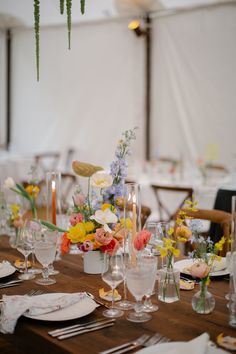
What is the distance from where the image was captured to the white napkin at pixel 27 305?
5.05ft

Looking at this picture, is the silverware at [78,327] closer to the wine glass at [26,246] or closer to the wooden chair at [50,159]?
the wine glass at [26,246]

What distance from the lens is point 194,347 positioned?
1327mm

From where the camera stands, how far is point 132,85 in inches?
306

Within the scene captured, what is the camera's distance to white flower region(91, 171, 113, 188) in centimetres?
204

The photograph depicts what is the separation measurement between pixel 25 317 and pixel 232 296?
0.62m

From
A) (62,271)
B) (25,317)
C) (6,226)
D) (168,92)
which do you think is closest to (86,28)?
(168,92)

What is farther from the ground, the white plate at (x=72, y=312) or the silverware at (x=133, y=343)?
the white plate at (x=72, y=312)

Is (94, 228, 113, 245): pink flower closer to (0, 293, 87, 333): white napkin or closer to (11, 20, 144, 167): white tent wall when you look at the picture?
(0, 293, 87, 333): white napkin

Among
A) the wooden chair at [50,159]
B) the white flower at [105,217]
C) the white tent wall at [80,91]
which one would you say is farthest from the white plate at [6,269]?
the wooden chair at [50,159]

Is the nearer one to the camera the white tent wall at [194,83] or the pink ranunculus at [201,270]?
the pink ranunculus at [201,270]

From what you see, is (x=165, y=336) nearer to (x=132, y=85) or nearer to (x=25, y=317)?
(x=25, y=317)

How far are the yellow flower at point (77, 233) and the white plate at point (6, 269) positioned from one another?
1.02 ft

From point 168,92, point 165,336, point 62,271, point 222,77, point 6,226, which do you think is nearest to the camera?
point 165,336

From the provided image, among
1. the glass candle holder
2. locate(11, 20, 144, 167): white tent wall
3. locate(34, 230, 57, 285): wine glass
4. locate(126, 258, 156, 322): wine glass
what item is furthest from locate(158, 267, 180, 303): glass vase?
locate(11, 20, 144, 167): white tent wall
